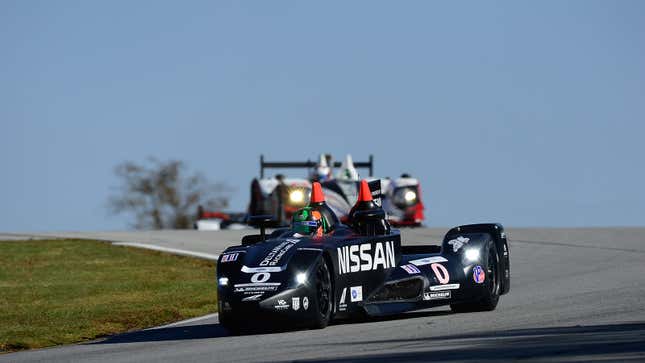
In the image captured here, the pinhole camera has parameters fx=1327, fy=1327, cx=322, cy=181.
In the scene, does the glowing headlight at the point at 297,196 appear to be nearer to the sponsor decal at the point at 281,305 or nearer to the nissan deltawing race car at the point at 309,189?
the nissan deltawing race car at the point at 309,189

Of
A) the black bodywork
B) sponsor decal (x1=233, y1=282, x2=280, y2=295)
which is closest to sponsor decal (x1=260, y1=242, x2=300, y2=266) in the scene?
the black bodywork

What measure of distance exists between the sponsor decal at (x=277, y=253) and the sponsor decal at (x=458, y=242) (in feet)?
7.29

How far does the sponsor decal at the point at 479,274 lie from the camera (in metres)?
14.3

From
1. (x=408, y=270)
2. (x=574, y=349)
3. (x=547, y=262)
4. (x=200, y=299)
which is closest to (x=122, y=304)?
(x=200, y=299)

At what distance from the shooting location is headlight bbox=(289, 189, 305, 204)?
133ft

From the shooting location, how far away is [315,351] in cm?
1062

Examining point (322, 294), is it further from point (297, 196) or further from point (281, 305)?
point (297, 196)

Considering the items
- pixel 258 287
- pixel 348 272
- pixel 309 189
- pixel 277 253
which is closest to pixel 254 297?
pixel 258 287

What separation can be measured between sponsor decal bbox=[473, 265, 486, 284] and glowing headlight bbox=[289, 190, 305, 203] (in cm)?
2615

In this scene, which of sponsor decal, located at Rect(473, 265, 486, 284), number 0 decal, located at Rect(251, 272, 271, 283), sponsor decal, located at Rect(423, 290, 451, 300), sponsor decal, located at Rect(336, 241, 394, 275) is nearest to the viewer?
number 0 decal, located at Rect(251, 272, 271, 283)

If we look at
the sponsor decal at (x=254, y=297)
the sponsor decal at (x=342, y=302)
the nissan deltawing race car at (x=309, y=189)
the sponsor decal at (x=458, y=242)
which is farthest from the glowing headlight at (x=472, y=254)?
the nissan deltawing race car at (x=309, y=189)

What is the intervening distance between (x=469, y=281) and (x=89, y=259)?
47.2 feet

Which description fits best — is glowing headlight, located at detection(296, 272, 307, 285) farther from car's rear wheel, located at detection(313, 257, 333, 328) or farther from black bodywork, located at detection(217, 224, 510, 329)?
car's rear wheel, located at detection(313, 257, 333, 328)

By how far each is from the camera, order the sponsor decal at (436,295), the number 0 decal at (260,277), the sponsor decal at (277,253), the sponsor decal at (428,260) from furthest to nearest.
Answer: the sponsor decal at (428,260), the sponsor decal at (436,295), the sponsor decal at (277,253), the number 0 decal at (260,277)
